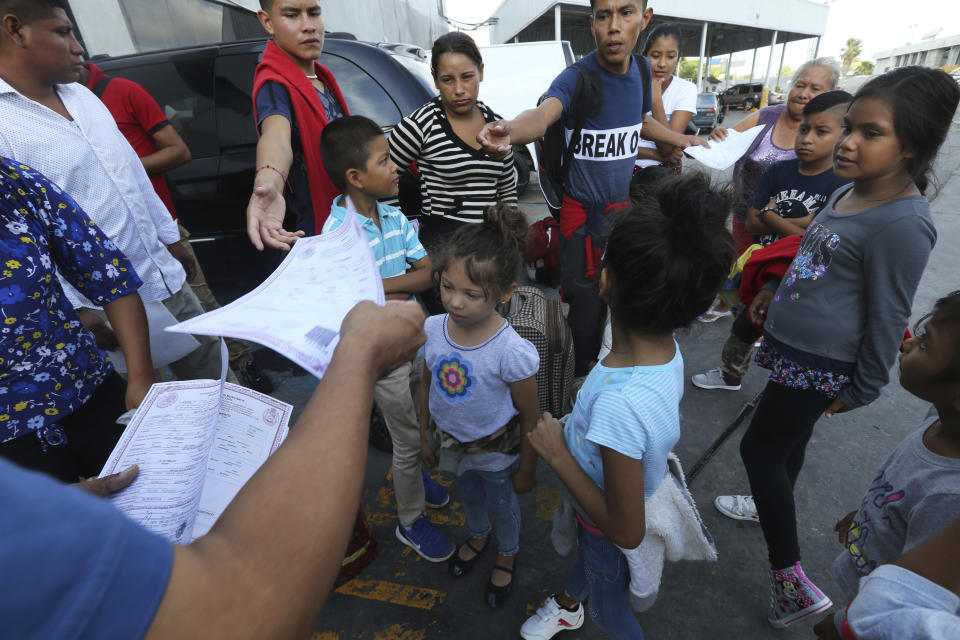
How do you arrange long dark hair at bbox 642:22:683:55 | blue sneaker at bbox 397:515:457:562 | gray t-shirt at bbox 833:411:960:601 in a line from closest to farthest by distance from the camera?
gray t-shirt at bbox 833:411:960:601 → blue sneaker at bbox 397:515:457:562 → long dark hair at bbox 642:22:683:55

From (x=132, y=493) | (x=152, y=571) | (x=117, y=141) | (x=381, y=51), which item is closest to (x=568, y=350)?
(x=132, y=493)

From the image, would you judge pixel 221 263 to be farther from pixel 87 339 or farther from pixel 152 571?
pixel 152 571

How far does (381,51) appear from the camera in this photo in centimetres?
346

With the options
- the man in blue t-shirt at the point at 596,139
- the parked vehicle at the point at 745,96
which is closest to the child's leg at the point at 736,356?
the man in blue t-shirt at the point at 596,139

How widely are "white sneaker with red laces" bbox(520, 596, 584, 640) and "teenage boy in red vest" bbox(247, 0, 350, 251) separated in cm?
181

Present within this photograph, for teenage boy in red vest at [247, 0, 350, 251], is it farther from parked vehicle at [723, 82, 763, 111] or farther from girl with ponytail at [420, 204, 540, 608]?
parked vehicle at [723, 82, 763, 111]

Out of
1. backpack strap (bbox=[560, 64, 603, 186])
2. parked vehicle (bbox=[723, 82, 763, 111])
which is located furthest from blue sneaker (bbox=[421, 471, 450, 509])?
parked vehicle (bbox=[723, 82, 763, 111])

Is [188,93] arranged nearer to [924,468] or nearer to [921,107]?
[921,107]

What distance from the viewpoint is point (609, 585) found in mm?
1405

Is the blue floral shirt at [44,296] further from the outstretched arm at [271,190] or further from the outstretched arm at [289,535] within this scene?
the outstretched arm at [289,535]

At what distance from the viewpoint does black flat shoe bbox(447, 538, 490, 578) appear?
1949mm

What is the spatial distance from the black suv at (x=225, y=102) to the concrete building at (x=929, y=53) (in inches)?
2269

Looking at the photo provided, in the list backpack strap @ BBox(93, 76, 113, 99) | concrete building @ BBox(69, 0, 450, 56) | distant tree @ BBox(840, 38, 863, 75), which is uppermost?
concrete building @ BBox(69, 0, 450, 56)

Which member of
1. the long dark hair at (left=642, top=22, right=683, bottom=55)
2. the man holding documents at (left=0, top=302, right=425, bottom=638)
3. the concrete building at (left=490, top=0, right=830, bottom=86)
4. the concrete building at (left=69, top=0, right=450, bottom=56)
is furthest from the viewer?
the concrete building at (left=490, top=0, right=830, bottom=86)
